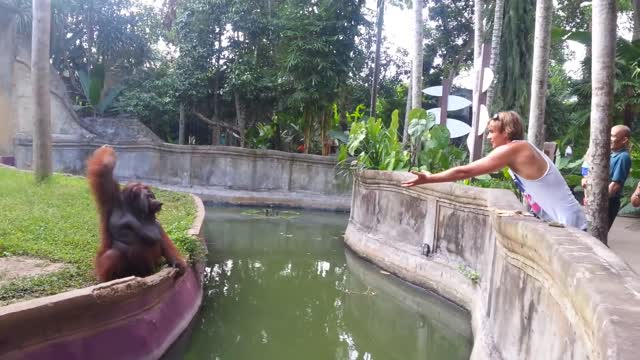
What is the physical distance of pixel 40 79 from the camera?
8789 mm

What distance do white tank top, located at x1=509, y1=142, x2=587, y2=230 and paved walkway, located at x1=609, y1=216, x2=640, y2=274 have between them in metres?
1.18

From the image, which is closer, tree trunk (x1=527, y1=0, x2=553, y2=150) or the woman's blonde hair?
the woman's blonde hair

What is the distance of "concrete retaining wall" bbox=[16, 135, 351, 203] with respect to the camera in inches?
607

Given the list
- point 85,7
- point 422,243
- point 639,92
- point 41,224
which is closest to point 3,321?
point 41,224

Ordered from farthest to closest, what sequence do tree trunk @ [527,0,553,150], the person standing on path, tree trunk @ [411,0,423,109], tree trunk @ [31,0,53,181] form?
tree trunk @ [411,0,423,109] < tree trunk @ [31,0,53,181] < tree trunk @ [527,0,553,150] < the person standing on path

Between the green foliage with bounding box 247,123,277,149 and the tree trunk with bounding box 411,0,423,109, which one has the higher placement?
the tree trunk with bounding box 411,0,423,109

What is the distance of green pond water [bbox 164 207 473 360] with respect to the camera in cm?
510

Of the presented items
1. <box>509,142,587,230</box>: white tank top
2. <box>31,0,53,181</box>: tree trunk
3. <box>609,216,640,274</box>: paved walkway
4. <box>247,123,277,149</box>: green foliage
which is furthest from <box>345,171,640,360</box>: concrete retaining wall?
<box>247,123,277,149</box>: green foliage

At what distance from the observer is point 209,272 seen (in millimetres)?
7602

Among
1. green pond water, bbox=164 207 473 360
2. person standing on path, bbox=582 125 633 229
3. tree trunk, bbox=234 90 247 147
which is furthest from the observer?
tree trunk, bbox=234 90 247 147

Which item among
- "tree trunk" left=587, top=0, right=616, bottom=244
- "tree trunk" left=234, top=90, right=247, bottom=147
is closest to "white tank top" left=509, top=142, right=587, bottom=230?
"tree trunk" left=587, top=0, right=616, bottom=244

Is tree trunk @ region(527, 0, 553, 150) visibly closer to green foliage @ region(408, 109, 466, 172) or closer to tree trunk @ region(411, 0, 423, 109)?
green foliage @ region(408, 109, 466, 172)

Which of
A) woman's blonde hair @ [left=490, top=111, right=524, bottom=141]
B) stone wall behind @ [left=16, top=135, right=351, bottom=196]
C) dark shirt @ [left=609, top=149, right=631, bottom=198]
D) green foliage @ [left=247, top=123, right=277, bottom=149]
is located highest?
green foliage @ [left=247, top=123, right=277, bottom=149]

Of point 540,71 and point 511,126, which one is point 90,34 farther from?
point 511,126
